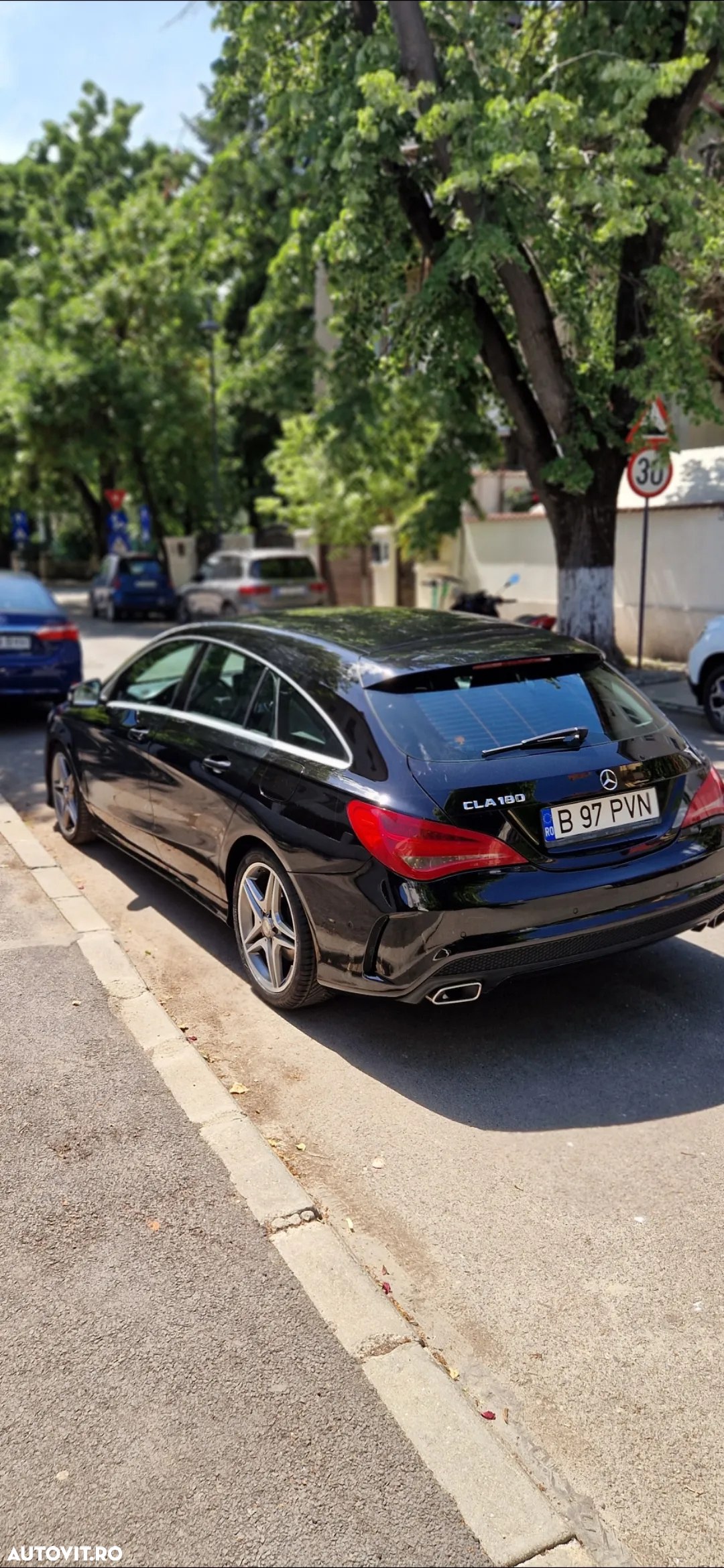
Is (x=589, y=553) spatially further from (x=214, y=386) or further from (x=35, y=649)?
(x=214, y=386)

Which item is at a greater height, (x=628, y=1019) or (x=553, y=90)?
(x=553, y=90)

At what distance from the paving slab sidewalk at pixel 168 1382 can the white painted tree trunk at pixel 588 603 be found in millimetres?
10727

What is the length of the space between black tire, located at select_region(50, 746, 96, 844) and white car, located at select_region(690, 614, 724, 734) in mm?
5786

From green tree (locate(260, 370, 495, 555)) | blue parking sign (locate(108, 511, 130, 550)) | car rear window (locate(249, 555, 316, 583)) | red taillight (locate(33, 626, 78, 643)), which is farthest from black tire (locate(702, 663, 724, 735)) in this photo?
blue parking sign (locate(108, 511, 130, 550))

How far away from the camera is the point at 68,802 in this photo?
7.41 metres

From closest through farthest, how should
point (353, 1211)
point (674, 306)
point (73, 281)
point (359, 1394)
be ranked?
point (359, 1394) < point (353, 1211) < point (674, 306) < point (73, 281)

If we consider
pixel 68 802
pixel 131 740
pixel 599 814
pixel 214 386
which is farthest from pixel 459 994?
pixel 214 386

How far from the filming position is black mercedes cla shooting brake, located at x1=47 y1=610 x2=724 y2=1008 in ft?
13.4

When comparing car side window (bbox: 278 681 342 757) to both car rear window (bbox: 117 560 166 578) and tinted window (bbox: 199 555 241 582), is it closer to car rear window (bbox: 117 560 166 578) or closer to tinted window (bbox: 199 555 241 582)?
tinted window (bbox: 199 555 241 582)

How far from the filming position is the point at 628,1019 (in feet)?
15.3

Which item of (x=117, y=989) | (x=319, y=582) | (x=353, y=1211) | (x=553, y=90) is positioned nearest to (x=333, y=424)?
(x=319, y=582)

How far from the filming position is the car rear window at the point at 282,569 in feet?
73.1

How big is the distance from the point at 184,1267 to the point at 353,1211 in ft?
1.69

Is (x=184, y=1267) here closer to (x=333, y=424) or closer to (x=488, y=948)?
(x=488, y=948)
